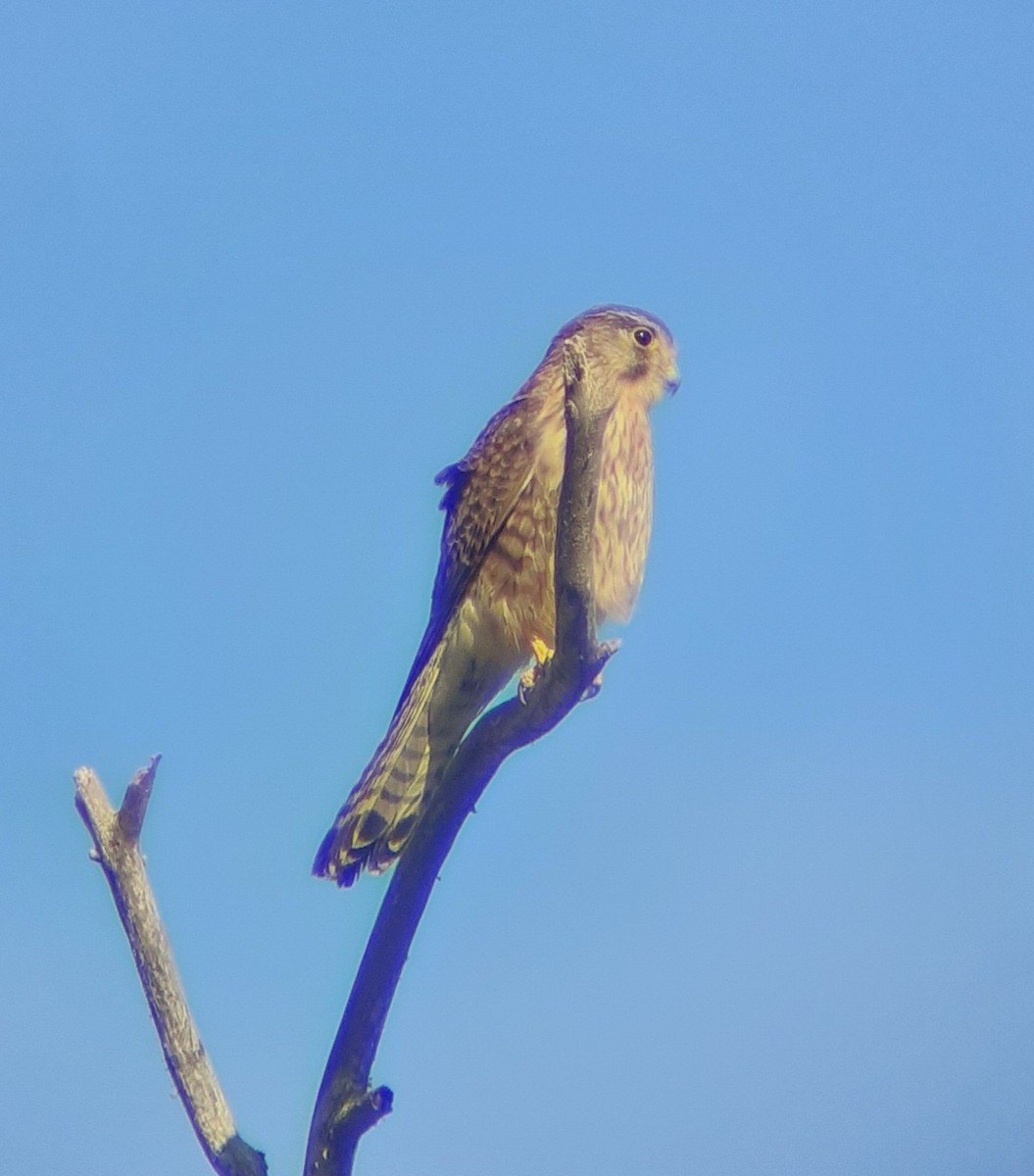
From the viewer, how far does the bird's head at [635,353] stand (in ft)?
17.2

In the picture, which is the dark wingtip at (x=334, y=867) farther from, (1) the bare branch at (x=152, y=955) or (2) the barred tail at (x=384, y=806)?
(1) the bare branch at (x=152, y=955)

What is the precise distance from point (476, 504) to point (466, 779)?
60.0 inches

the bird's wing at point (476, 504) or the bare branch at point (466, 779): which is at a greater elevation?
the bird's wing at point (476, 504)

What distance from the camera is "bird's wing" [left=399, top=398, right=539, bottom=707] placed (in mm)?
4781

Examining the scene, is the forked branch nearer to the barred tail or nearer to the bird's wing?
the barred tail

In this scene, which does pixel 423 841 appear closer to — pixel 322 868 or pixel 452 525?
pixel 322 868

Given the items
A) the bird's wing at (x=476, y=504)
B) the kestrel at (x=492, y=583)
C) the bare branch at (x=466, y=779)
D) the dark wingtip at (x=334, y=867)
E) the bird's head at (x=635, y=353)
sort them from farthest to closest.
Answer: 1. the bird's head at (x=635, y=353)
2. the bird's wing at (x=476, y=504)
3. the kestrel at (x=492, y=583)
4. the dark wingtip at (x=334, y=867)
5. the bare branch at (x=466, y=779)

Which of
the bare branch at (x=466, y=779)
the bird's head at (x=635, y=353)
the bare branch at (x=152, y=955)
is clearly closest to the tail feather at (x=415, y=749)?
the bare branch at (x=466, y=779)

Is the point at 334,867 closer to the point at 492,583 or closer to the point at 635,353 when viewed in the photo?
the point at 492,583

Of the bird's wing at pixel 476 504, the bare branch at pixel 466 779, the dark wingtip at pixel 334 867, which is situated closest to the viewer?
the bare branch at pixel 466 779

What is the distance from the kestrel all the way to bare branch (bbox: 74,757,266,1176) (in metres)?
0.95

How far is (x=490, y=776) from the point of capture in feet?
11.6

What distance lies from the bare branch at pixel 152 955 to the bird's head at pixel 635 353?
2.53 metres

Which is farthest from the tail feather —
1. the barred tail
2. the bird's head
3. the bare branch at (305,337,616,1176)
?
the bird's head
